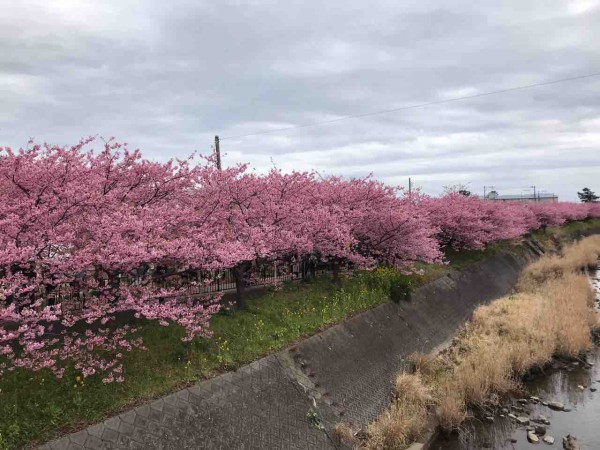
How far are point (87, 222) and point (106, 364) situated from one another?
2.96m

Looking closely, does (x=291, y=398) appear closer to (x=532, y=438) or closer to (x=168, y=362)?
(x=168, y=362)

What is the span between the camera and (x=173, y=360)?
9953 mm

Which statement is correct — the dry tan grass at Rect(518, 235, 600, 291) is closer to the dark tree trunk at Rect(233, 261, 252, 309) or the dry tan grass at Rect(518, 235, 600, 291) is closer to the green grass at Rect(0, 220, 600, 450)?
the green grass at Rect(0, 220, 600, 450)

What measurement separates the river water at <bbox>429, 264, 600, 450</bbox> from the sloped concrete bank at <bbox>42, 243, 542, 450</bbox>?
242 cm

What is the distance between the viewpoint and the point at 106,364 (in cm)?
903

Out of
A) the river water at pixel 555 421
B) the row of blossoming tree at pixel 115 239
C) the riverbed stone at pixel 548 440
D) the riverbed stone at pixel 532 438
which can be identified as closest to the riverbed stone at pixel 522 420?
the river water at pixel 555 421

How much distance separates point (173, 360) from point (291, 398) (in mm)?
2927

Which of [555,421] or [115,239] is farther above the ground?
[115,239]

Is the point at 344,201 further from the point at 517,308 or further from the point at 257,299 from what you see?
the point at 517,308

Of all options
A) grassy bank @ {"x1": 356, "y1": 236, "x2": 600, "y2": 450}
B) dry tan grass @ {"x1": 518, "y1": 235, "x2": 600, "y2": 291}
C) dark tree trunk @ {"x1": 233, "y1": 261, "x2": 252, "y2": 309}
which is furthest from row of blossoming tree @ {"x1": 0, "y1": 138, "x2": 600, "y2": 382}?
dry tan grass @ {"x1": 518, "y1": 235, "x2": 600, "y2": 291}

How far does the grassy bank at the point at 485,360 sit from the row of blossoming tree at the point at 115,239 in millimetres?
5332

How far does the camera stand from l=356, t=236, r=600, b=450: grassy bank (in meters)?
11.1

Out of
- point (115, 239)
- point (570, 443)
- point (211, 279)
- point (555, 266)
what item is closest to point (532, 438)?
point (570, 443)

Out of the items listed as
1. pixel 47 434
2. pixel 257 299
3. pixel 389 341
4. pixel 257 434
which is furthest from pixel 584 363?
pixel 47 434
